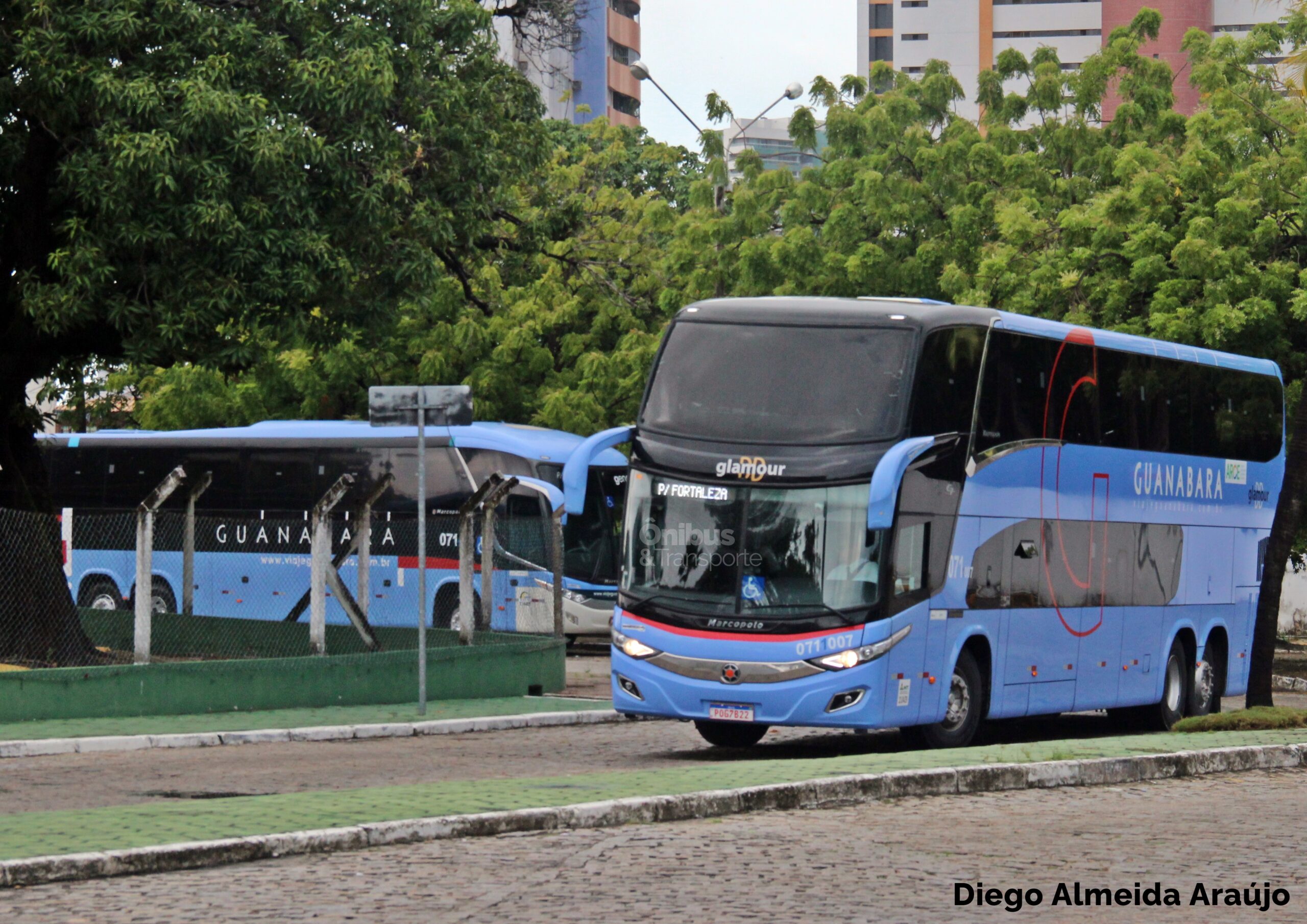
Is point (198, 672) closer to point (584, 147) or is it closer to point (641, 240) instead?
point (641, 240)

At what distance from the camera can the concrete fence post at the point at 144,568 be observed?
17.9m

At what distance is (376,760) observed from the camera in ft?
49.2

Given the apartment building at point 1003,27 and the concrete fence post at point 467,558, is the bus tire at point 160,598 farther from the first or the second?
the apartment building at point 1003,27

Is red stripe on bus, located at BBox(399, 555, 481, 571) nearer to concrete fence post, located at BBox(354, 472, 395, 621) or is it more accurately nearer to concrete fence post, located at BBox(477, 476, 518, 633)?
concrete fence post, located at BBox(477, 476, 518, 633)

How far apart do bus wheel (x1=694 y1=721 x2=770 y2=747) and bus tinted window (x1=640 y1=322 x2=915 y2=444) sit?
8.66 feet

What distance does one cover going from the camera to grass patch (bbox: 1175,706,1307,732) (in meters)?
17.8

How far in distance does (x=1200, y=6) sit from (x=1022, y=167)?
2713 inches

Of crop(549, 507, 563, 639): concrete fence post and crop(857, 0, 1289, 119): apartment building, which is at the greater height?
crop(857, 0, 1289, 119): apartment building

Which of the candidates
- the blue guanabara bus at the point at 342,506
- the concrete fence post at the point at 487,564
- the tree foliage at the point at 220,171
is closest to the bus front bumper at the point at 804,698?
the tree foliage at the point at 220,171

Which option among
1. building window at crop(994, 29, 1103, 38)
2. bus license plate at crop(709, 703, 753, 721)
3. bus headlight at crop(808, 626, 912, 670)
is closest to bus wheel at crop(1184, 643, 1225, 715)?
bus headlight at crop(808, 626, 912, 670)

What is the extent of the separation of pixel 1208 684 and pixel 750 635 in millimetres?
8362

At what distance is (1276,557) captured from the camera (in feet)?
61.8

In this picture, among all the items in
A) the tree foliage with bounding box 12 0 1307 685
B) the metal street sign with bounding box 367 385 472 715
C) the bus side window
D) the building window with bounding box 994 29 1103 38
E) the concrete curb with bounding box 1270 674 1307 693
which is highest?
the building window with bounding box 994 29 1103 38

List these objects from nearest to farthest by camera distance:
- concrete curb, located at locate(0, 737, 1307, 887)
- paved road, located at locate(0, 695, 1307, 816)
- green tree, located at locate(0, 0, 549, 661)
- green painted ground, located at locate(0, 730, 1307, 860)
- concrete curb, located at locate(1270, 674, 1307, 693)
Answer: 1. concrete curb, located at locate(0, 737, 1307, 887)
2. green painted ground, located at locate(0, 730, 1307, 860)
3. paved road, located at locate(0, 695, 1307, 816)
4. green tree, located at locate(0, 0, 549, 661)
5. concrete curb, located at locate(1270, 674, 1307, 693)
